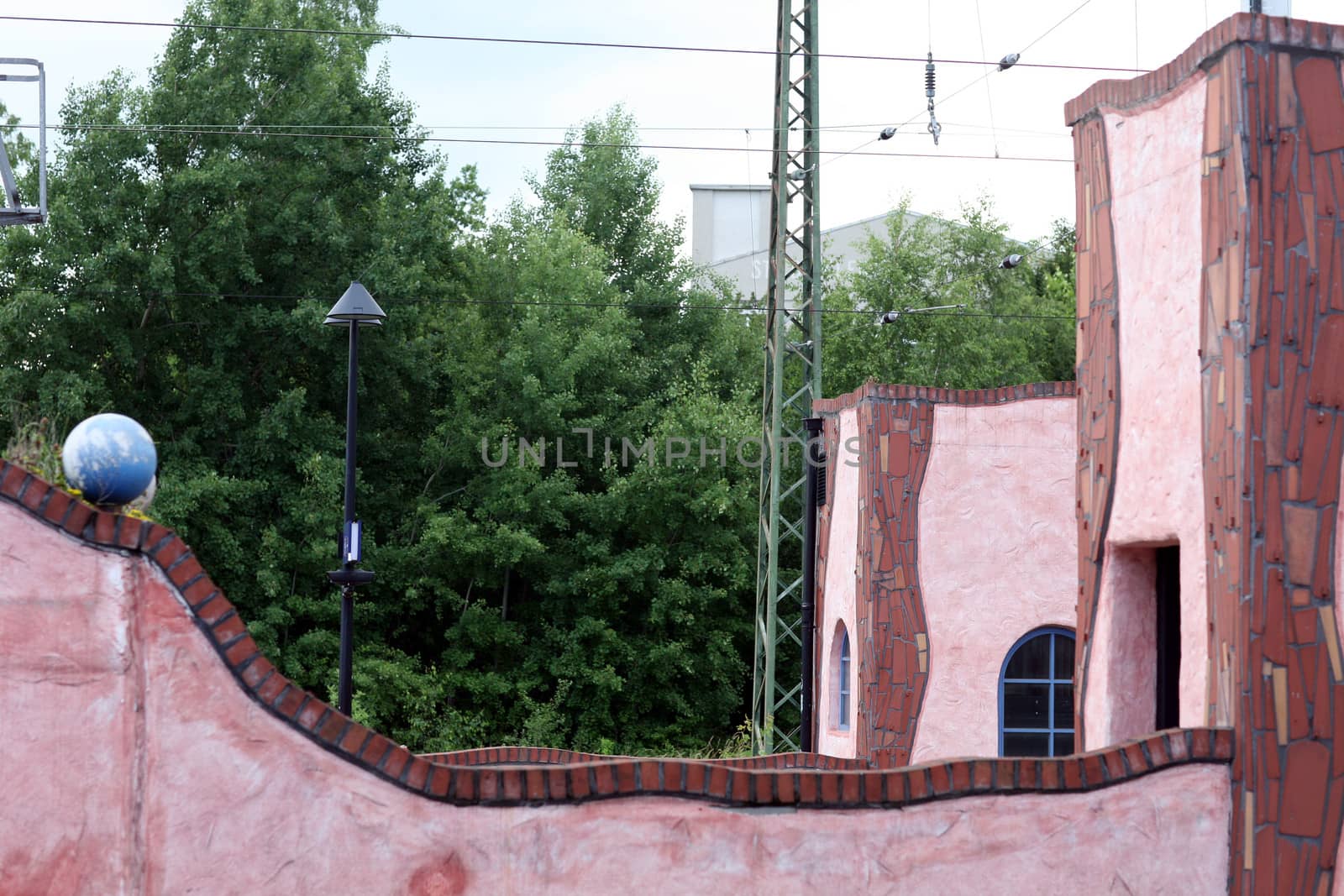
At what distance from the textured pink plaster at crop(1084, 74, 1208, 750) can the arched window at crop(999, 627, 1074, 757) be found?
19.5 ft

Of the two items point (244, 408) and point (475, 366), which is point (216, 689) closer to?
point (244, 408)

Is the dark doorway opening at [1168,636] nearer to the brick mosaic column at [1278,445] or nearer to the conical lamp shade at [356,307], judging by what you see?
the brick mosaic column at [1278,445]

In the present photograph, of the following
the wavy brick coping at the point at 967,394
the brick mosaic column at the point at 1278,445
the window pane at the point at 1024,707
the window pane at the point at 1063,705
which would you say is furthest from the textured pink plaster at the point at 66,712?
the window pane at the point at 1063,705

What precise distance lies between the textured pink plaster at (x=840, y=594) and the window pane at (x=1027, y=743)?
146 cm

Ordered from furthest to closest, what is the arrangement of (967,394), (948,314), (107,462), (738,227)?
(738,227) → (948,314) → (967,394) → (107,462)

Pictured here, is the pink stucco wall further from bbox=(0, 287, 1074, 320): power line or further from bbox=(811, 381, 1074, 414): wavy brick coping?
bbox=(0, 287, 1074, 320): power line

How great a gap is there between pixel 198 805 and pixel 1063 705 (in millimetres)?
9785

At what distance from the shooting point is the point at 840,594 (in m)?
15.4

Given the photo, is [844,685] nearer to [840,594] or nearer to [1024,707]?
[840,594]

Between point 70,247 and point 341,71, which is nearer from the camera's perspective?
point 70,247

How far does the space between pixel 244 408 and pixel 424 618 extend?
5378 mm

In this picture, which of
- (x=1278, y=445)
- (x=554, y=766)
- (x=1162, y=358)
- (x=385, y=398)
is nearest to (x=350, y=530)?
(x=554, y=766)

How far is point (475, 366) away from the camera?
2872 cm

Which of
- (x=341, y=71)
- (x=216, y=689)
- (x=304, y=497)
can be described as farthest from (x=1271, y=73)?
(x=341, y=71)
